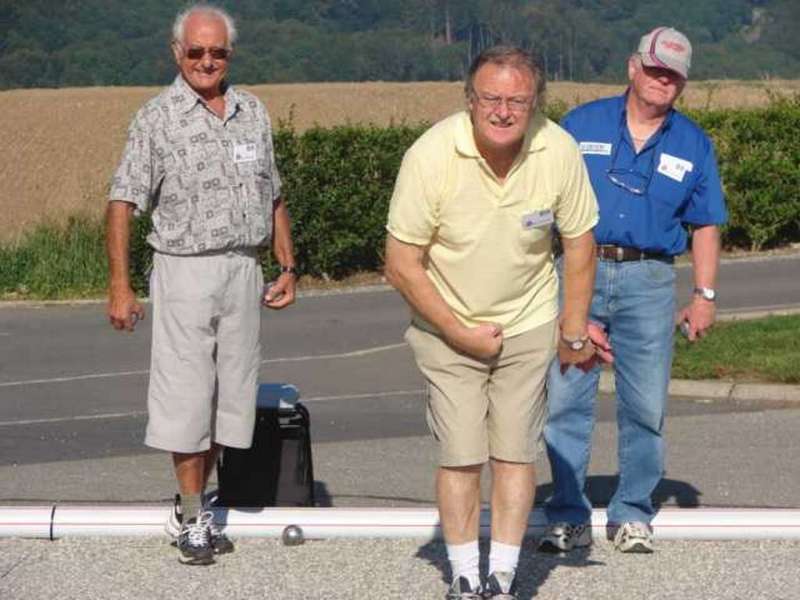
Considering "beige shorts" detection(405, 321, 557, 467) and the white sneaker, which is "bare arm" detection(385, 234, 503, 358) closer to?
"beige shorts" detection(405, 321, 557, 467)

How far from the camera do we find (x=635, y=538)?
23.7ft

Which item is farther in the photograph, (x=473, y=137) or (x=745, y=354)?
(x=745, y=354)

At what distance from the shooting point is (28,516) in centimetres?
754

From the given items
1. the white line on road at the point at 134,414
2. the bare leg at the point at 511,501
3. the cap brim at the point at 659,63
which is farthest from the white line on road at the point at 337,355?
the bare leg at the point at 511,501

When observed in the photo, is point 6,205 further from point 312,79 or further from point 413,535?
point 312,79

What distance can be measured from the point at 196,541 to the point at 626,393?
168cm

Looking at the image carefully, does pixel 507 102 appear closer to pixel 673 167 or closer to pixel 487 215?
pixel 487 215

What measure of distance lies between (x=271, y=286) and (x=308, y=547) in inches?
39.4

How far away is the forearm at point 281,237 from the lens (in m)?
7.30

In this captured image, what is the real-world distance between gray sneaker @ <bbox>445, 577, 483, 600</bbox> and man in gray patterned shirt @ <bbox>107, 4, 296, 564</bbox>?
1.12 meters

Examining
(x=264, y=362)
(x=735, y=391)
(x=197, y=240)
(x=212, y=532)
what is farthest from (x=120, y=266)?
(x=264, y=362)

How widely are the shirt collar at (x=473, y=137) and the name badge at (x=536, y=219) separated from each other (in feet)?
0.66

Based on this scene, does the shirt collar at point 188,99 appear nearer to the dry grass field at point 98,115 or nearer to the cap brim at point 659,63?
the cap brim at point 659,63

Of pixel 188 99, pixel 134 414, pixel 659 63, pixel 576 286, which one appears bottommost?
pixel 134 414
